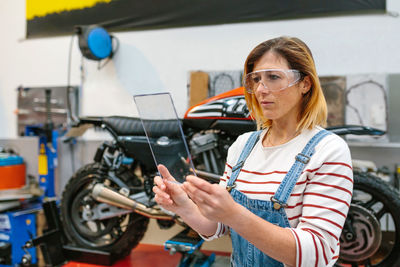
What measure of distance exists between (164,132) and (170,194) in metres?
0.21

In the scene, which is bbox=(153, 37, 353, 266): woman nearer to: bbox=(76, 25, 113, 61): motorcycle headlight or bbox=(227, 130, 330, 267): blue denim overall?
bbox=(227, 130, 330, 267): blue denim overall

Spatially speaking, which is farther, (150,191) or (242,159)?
(150,191)

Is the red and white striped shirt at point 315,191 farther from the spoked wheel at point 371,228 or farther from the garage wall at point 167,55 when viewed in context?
the garage wall at point 167,55

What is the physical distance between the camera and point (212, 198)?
0.62 m

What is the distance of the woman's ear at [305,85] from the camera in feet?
2.75

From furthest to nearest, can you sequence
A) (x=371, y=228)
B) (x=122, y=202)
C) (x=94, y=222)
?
(x=94, y=222) < (x=122, y=202) < (x=371, y=228)

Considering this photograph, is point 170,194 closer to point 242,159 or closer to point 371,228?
point 242,159

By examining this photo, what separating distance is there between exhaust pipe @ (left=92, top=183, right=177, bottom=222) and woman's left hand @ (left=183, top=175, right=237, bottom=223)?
1455 mm

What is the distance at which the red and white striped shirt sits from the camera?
71 centimetres

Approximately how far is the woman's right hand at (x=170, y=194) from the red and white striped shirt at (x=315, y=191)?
0.59 ft

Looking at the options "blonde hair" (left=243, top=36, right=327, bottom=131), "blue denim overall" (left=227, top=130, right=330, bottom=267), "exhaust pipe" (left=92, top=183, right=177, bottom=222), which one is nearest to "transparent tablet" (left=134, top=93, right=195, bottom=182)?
"blue denim overall" (left=227, top=130, right=330, bottom=267)

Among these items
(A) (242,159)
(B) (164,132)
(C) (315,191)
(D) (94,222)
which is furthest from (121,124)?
(C) (315,191)

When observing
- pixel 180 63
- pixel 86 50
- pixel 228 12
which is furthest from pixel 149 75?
pixel 228 12

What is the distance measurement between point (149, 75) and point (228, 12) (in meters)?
0.89
